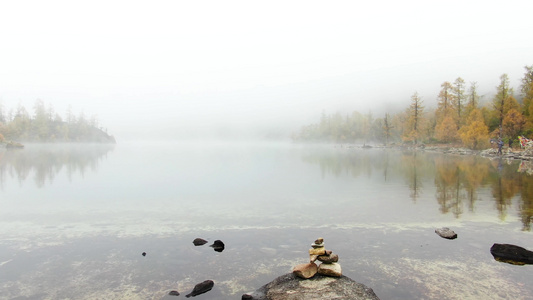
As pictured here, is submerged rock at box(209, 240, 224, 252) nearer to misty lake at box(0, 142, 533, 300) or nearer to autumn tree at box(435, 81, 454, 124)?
misty lake at box(0, 142, 533, 300)

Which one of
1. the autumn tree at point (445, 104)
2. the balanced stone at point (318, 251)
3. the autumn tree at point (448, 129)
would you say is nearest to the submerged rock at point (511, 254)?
the balanced stone at point (318, 251)

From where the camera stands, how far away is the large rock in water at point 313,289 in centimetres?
976

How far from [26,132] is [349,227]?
241 meters

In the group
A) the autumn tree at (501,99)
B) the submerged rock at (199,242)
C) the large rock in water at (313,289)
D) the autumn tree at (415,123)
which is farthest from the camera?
the autumn tree at (415,123)

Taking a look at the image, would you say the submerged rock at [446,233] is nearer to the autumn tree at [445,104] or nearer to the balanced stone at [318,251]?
the balanced stone at [318,251]

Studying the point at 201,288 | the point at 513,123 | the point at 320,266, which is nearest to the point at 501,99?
the point at 513,123

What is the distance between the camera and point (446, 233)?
54.2 feet

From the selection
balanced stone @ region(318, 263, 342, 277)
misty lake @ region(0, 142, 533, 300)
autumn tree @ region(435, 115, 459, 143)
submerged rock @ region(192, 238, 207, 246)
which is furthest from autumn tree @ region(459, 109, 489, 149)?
submerged rock @ region(192, 238, 207, 246)

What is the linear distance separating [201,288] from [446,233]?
13.3 metres

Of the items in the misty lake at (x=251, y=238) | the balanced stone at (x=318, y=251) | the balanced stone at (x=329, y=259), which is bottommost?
the misty lake at (x=251, y=238)

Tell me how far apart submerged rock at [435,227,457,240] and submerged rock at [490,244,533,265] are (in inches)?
83.5

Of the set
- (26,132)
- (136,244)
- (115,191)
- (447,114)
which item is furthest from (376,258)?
(26,132)

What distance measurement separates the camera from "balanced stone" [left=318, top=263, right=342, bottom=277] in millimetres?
11148

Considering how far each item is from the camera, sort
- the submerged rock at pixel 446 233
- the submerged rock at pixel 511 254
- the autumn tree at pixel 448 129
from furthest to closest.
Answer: the autumn tree at pixel 448 129 < the submerged rock at pixel 446 233 < the submerged rock at pixel 511 254
